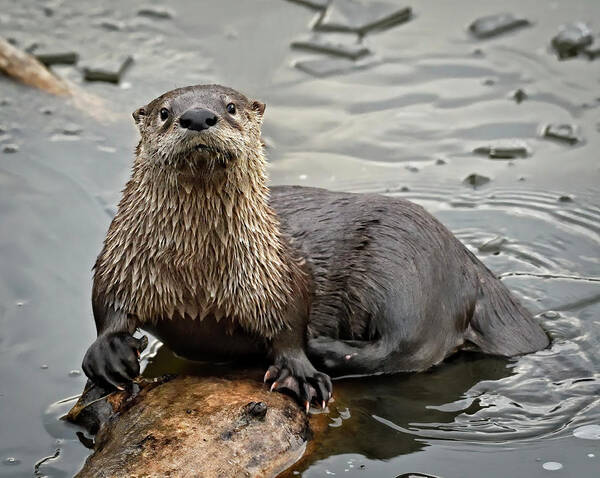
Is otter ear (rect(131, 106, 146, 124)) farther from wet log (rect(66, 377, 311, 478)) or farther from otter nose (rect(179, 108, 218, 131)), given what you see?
wet log (rect(66, 377, 311, 478))

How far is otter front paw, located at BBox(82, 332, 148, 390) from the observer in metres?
3.41

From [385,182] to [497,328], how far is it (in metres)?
1.49

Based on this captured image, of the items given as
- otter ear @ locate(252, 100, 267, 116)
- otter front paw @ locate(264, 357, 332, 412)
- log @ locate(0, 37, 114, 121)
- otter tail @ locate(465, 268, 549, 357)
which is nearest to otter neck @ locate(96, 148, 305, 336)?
otter front paw @ locate(264, 357, 332, 412)

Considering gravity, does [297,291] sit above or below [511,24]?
below

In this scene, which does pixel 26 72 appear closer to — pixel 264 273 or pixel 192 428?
pixel 264 273

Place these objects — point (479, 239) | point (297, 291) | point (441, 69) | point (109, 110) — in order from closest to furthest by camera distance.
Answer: point (297, 291) < point (479, 239) < point (109, 110) < point (441, 69)

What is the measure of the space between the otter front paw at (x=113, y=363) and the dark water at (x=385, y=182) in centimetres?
25

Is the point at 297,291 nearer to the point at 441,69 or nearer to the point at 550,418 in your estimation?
the point at 550,418

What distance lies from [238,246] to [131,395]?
57 cm

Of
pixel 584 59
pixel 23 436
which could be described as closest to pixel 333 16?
pixel 584 59

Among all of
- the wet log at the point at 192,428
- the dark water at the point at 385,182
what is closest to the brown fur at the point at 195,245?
the wet log at the point at 192,428

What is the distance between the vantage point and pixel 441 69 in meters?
6.41

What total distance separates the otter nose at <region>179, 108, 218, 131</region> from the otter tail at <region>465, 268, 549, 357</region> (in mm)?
1351

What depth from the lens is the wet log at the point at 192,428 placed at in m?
3.04
